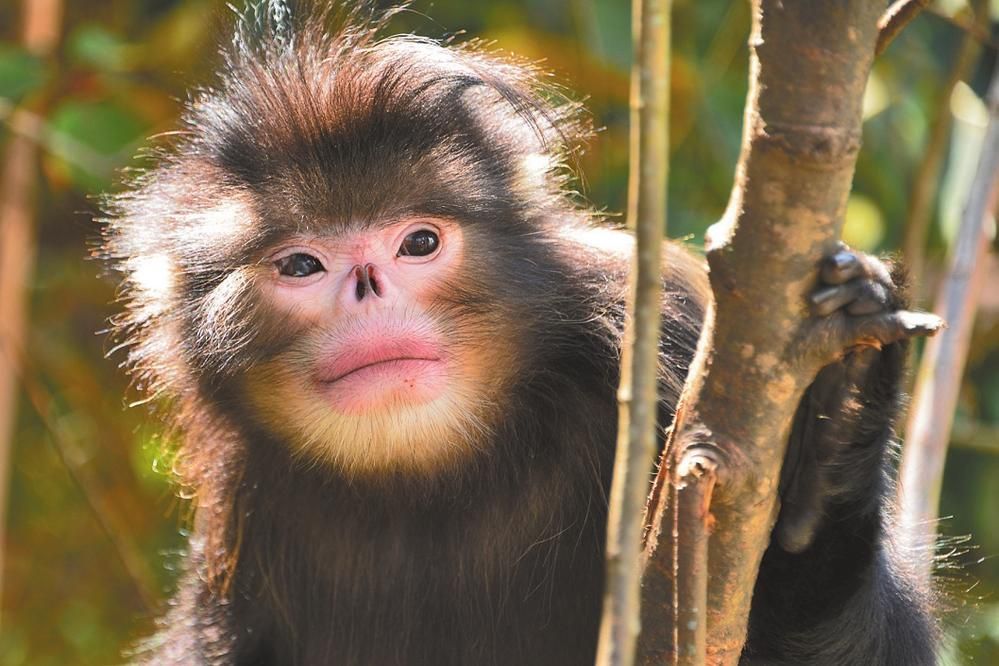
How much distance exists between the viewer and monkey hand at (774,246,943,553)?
1.88 metres

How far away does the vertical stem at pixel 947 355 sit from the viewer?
3.47 meters

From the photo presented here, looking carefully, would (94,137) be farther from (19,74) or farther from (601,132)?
(601,132)

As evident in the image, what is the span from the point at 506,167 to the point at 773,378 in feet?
5.97

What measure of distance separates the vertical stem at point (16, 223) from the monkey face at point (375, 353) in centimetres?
219

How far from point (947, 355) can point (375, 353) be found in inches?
62.0

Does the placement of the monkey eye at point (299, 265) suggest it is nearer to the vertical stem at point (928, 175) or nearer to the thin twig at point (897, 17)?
the thin twig at point (897, 17)

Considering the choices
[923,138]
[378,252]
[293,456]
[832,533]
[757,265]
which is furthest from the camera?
[923,138]

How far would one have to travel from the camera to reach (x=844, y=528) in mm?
2594

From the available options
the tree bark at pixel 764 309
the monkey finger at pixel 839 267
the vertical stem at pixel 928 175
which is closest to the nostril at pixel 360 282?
the tree bark at pixel 764 309

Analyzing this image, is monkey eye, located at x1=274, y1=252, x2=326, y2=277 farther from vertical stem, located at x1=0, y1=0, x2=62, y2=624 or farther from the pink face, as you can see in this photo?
vertical stem, located at x1=0, y1=0, x2=62, y2=624

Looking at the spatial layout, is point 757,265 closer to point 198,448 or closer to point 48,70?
point 198,448

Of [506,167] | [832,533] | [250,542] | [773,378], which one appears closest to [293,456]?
[250,542]

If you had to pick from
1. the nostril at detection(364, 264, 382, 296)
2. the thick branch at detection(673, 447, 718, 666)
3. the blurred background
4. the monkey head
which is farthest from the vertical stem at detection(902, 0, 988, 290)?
the thick branch at detection(673, 447, 718, 666)

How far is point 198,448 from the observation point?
373cm
